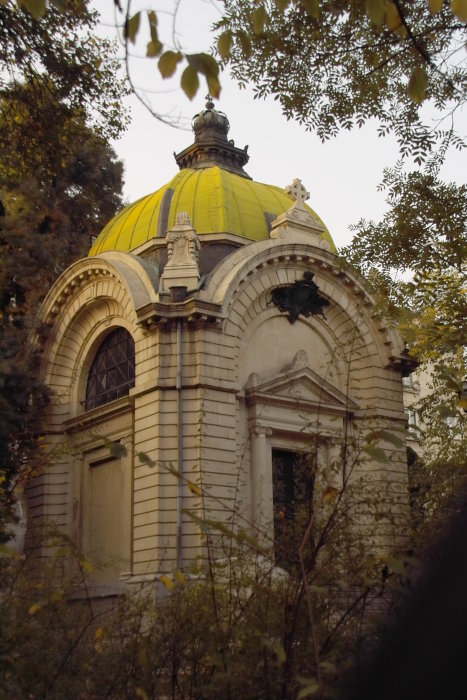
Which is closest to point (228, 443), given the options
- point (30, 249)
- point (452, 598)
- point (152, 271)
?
point (152, 271)

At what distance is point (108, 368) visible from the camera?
21.1 meters

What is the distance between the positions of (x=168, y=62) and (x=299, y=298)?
49.8ft

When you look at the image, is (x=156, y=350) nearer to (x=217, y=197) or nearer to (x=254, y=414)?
(x=254, y=414)

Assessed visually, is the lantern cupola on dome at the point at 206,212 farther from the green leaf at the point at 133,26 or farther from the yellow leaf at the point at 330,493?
the green leaf at the point at 133,26

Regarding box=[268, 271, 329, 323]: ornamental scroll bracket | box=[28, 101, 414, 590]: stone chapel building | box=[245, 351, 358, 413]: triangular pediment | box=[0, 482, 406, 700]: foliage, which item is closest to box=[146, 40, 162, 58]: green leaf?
box=[0, 482, 406, 700]: foliage

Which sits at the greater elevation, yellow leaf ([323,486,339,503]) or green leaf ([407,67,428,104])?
green leaf ([407,67,428,104])

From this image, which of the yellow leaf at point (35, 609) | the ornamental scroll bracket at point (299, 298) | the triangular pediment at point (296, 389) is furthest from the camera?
the ornamental scroll bracket at point (299, 298)

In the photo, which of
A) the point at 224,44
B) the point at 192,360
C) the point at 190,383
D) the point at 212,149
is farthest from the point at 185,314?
the point at 224,44

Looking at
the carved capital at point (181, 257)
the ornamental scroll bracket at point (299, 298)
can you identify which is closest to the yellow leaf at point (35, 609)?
the carved capital at point (181, 257)

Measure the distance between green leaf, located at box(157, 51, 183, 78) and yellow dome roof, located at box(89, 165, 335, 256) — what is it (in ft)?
49.6

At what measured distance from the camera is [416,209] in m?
14.8

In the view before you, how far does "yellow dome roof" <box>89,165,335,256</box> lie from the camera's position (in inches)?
824

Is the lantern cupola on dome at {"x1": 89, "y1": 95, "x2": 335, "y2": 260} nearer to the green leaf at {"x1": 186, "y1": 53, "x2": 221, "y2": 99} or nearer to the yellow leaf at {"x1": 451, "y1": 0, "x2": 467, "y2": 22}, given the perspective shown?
the green leaf at {"x1": 186, "y1": 53, "x2": 221, "y2": 99}

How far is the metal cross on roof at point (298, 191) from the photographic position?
21.5 meters
